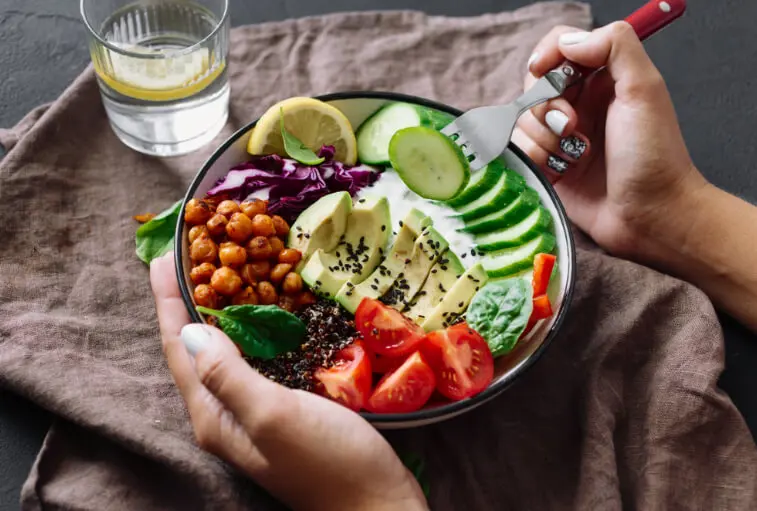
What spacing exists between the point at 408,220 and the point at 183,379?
2.27 feet

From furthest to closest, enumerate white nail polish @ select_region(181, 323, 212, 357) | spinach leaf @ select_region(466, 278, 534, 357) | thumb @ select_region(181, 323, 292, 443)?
spinach leaf @ select_region(466, 278, 534, 357) < white nail polish @ select_region(181, 323, 212, 357) < thumb @ select_region(181, 323, 292, 443)

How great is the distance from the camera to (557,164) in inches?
104

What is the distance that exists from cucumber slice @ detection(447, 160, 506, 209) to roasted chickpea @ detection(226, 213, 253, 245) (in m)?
0.55

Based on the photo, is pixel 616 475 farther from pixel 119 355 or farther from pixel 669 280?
pixel 119 355

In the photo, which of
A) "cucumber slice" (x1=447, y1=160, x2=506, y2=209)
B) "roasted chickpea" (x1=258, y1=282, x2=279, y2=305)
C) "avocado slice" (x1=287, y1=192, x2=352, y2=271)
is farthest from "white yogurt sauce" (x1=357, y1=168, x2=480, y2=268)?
"roasted chickpea" (x1=258, y1=282, x2=279, y2=305)

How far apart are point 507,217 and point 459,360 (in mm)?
479

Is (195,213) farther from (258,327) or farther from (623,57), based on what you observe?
(623,57)

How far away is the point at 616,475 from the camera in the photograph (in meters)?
2.20

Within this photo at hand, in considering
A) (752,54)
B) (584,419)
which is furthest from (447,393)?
A: (752,54)

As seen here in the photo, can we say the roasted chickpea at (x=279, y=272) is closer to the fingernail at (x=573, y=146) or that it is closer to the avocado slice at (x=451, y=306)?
the avocado slice at (x=451, y=306)

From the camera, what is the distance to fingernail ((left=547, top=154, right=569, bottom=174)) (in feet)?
8.62

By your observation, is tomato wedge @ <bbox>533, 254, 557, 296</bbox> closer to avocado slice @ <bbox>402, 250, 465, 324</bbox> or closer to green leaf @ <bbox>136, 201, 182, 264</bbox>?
avocado slice @ <bbox>402, 250, 465, 324</bbox>

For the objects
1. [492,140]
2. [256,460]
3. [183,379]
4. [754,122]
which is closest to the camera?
[256,460]

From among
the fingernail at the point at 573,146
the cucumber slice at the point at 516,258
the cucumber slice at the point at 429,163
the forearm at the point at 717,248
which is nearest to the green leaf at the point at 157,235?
the cucumber slice at the point at 429,163
